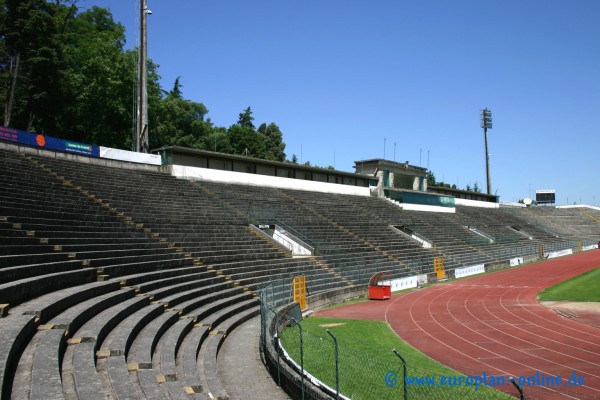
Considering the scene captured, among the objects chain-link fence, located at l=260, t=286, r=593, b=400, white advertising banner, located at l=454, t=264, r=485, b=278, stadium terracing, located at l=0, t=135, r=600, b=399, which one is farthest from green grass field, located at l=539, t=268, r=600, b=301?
chain-link fence, located at l=260, t=286, r=593, b=400

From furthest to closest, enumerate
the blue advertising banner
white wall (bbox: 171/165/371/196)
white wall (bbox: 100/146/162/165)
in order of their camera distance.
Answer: white wall (bbox: 171/165/371/196) → white wall (bbox: 100/146/162/165) → the blue advertising banner

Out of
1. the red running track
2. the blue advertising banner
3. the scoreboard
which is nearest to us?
→ the red running track

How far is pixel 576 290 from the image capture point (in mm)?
24406

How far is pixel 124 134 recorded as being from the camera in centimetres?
4412

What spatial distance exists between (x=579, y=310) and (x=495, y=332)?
5.90 meters

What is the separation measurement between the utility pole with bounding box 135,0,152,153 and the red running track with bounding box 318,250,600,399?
17900mm

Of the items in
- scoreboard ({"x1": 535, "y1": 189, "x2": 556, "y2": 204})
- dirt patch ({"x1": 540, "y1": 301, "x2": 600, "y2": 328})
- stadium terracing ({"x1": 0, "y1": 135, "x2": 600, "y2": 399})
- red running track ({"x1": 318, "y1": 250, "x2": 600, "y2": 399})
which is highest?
scoreboard ({"x1": 535, "y1": 189, "x2": 556, "y2": 204})

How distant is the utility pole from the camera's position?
3045cm

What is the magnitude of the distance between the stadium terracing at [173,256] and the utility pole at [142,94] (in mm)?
2294

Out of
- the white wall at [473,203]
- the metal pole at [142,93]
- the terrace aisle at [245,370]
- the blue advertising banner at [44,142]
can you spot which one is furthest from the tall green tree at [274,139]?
the terrace aisle at [245,370]

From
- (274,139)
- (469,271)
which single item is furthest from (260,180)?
(274,139)

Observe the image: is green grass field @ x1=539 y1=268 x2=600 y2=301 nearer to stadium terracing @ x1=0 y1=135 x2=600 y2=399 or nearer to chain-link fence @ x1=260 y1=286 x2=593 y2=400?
stadium terracing @ x1=0 y1=135 x2=600 y2=399

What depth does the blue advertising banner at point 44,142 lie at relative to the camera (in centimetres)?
2075

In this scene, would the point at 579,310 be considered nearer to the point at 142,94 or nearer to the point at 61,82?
the point at 142,94
